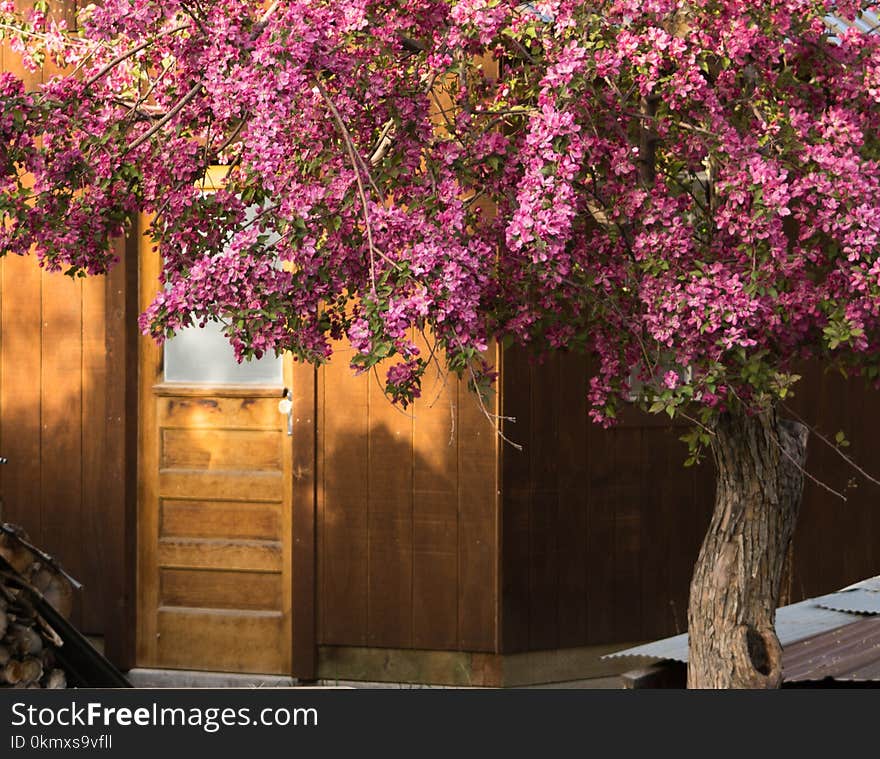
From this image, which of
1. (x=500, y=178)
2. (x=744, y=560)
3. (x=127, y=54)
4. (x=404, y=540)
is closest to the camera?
(x=500, y=178)

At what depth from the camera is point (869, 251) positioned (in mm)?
4195

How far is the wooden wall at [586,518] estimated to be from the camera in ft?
23.2

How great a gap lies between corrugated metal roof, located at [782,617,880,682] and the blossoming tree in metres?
0.38

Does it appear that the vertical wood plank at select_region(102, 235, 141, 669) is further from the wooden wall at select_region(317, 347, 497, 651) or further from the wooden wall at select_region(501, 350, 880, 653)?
the wooden wall at select_region(501, 350, 880, 653)

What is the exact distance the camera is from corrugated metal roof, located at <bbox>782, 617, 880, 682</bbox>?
536 cm

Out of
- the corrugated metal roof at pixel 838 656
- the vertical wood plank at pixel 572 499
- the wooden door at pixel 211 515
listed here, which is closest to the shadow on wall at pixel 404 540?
the wooden door at pixel 211 515

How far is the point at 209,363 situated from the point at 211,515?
29.8 inches

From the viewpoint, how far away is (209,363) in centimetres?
762

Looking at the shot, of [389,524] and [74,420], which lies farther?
[74,420]

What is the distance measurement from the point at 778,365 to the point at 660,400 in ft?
1.63

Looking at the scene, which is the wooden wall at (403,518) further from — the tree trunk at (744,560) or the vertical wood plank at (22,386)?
the tree trunk at (744,560)

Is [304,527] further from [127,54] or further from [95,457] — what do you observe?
[127,54]

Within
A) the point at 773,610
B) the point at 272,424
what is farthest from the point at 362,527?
the point at 773,610

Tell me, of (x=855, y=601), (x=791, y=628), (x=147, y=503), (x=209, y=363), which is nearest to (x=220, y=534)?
(x=147, y=503)
